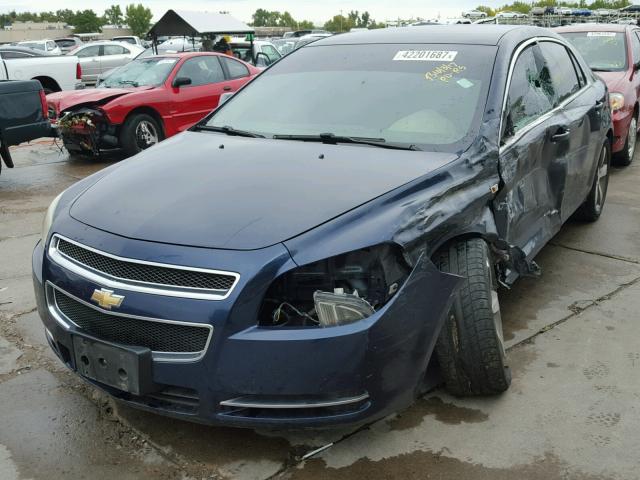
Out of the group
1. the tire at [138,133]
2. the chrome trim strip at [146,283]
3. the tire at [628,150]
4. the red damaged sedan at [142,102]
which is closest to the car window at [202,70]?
the red damaged sedan at [142,102]

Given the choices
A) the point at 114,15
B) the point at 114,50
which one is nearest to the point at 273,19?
the point at 114,15

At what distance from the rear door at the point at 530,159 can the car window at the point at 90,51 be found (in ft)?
70.7

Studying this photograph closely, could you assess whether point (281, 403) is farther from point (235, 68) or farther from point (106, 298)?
point (235, 68)

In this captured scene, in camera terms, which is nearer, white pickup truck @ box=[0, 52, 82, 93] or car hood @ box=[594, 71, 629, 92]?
car hood @ box=[594, 71, 629, 92]

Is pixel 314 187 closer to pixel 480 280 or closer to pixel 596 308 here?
pixel 480 280

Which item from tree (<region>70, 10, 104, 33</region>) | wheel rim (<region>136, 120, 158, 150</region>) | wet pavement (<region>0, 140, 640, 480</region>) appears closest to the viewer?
wet pavement (<region>0, 140, 640, 480</region>)

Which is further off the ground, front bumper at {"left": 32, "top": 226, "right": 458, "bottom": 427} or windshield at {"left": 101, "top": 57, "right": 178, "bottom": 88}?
windshield at {"left": 101, "top": 57, "right": 178, "bottom": 88}

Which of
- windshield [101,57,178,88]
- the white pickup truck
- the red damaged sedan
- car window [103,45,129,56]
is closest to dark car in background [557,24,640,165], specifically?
the red damaged sedan

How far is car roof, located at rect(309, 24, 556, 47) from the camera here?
397 cm

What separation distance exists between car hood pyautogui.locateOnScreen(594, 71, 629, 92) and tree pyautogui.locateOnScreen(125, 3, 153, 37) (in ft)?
346

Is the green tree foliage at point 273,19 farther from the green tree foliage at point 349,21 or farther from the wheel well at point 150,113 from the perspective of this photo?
the wheel well at point 150,113

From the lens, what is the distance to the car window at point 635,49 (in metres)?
8.51

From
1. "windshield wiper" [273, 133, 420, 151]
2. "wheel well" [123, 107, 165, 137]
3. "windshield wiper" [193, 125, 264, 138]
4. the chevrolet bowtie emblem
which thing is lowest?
the chevrolet bowtie emblem

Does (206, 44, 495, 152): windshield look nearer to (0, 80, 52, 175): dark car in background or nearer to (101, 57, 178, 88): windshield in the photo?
(0, 80, 52, 175): dark car in background
